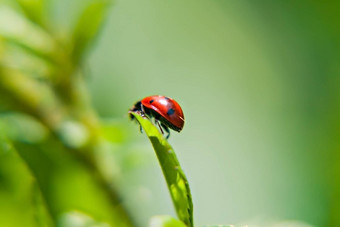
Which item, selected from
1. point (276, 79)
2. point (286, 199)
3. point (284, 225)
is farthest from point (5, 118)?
point (276, 79)

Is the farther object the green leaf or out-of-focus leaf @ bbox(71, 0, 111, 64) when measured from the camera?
out-of-focus leaf @ bbox(71, 0, 111, 64)

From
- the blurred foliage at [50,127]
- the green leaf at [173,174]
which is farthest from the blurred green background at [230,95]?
the green leaf at [173,174]

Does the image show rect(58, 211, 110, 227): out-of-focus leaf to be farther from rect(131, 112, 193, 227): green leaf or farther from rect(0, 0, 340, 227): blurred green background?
rect(0, 0, 340, 227): blurred green background

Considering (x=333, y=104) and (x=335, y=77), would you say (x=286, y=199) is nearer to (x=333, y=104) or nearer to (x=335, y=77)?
(x=333, y=104)

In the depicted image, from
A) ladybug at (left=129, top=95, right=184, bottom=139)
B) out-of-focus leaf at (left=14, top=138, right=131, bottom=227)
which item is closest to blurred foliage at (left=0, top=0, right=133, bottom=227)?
out-of-focus leaf at (left=14, top=138, right=131, bottom=227)

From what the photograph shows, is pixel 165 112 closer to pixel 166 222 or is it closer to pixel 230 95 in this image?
pixel 166 222

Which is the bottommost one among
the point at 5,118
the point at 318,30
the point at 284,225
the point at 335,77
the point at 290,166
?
the point at 284,225
